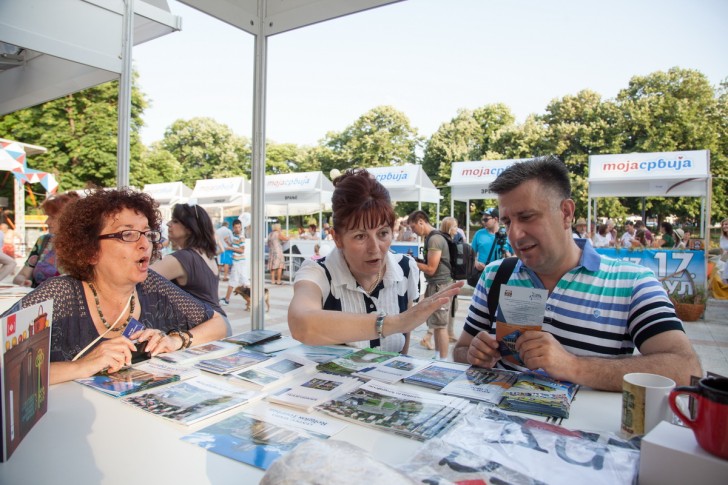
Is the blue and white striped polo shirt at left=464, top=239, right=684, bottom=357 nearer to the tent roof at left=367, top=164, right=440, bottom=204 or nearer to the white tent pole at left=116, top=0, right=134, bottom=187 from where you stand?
the white tent pole at left=116, top=0, right=134, bottom=187

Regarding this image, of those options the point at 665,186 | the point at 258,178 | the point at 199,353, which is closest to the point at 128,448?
the point at 199,353

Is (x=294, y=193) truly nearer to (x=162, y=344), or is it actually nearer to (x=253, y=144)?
(x=253, y=144)

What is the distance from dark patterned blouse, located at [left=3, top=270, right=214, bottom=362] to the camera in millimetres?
1886

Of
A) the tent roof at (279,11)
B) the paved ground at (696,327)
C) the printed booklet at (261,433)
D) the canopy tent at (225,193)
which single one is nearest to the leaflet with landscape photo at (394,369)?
the printed booklet at (261,433)

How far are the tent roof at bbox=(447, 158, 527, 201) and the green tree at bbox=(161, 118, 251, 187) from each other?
128ft

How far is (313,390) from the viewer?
1.41 metres

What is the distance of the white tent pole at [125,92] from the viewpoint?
3299mm

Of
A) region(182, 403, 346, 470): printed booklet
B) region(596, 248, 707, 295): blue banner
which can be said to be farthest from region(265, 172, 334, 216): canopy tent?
region(182, 403, 346, 470): printed booklet

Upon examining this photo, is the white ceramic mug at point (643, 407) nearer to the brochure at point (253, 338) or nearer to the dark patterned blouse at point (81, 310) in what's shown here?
the brochure at point (253, 338)

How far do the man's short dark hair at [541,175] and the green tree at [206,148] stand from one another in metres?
47.8

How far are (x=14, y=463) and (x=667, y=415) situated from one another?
1.59 meters

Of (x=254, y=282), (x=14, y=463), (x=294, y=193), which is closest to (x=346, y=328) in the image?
(x=14, y=463)

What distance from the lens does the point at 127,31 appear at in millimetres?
3320

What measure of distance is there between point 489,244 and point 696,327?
3.70 metres
